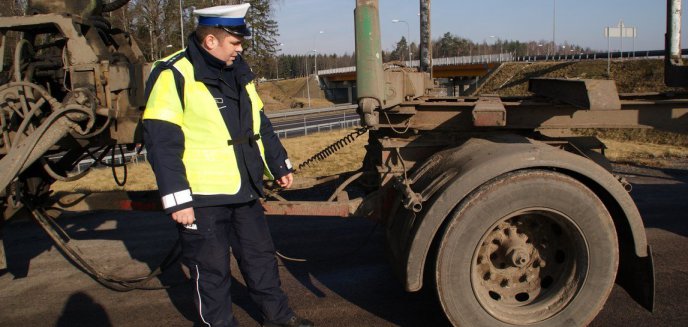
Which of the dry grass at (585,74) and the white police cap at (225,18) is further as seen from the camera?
the dry grass at (585,74)

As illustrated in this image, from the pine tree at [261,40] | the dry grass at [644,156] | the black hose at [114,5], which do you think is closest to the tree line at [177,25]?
the pine tree at [261,40]

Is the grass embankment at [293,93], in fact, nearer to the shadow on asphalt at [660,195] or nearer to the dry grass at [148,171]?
the dry grass at [148,171]

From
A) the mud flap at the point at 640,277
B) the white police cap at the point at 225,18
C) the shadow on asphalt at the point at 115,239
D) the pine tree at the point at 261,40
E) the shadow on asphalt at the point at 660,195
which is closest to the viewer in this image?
the white police cap at the point at 225,18

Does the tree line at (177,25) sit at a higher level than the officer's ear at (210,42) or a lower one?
higher

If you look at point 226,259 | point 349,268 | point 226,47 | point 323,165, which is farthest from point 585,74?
point 226,259

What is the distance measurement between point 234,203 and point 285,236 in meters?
2.74

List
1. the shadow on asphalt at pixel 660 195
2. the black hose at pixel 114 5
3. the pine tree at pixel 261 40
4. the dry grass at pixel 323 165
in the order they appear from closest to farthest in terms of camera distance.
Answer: the black hose at pixel 114 5 < the shadow on asphalt at pixel 660 195 < the dry grass at pixel 323 165 < the pine tree at pixel 261 40

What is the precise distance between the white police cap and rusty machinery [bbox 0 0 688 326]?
0.90 m

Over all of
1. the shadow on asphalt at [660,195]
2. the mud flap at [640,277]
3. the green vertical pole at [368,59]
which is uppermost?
the green vertical pole at [368,59]

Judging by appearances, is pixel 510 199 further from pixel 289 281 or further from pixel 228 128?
pixel 289 281

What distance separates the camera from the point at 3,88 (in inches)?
152

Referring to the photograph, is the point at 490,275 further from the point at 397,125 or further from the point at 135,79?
the point at 135,79

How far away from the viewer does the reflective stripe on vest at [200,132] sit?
10.1 ft

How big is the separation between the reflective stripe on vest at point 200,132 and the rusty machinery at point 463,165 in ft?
2.84
